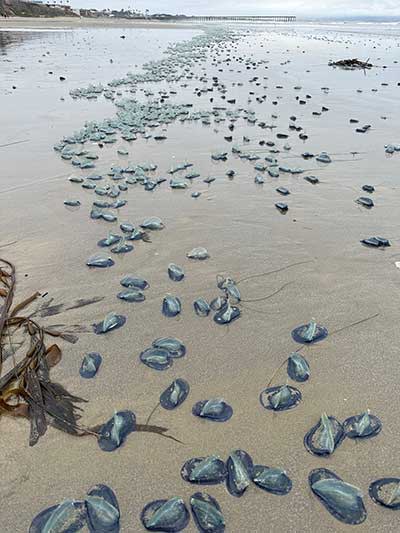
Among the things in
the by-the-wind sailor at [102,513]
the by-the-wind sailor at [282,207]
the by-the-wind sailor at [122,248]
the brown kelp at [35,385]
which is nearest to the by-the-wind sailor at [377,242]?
the by-the-wind sailor at [282,207]

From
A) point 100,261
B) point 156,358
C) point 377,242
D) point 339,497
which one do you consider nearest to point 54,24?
point 100,261

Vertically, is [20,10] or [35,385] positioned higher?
[20,10]

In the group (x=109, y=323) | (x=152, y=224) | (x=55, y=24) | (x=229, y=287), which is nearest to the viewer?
(x=109, y=323)

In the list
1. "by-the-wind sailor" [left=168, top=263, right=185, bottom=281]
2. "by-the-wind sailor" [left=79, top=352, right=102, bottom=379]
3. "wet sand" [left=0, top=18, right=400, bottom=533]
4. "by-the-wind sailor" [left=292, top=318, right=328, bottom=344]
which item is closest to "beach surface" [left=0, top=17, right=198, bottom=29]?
"wet sand" [left=0, top=18, right=400, bottom=533]

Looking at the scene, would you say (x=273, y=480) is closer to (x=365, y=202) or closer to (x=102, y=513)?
(x=102, y=513)

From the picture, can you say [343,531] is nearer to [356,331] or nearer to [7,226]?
[356,331]
